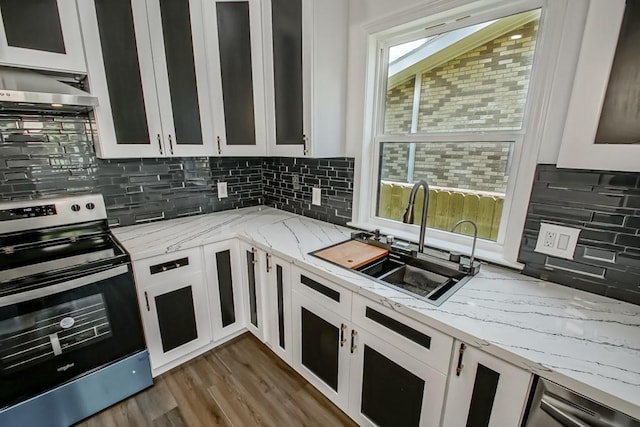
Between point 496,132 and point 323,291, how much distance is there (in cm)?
115

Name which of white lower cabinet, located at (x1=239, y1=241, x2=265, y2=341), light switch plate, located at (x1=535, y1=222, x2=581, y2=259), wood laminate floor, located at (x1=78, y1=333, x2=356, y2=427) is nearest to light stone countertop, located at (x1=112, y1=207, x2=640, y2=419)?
light switch plate, located at (x1=535, y1=222, x2=581, y2=259)

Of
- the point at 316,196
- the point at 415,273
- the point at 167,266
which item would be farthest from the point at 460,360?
the point at 167,266

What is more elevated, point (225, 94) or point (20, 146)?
point (225, 94)

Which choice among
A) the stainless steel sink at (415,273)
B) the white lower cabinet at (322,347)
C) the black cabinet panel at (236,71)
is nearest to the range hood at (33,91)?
the black cabinet panel at (236,71)

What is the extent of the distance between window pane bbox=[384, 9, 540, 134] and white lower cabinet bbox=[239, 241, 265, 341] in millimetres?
1214

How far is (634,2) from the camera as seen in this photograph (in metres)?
0.89

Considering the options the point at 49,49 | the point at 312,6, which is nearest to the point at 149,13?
the point at 49,49

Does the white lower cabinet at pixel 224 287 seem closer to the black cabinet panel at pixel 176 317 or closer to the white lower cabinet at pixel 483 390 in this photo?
the black cabinet panel at pixel 176 317

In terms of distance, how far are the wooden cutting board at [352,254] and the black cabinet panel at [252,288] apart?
557mm

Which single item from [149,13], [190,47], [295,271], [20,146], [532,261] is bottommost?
[295,271]

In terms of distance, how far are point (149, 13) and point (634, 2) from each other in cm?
212

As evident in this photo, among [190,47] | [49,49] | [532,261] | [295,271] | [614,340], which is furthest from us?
[190,47]

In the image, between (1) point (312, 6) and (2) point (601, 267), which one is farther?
(1) point (312, 6)

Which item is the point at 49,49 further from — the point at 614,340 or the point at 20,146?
the point at 614,340
